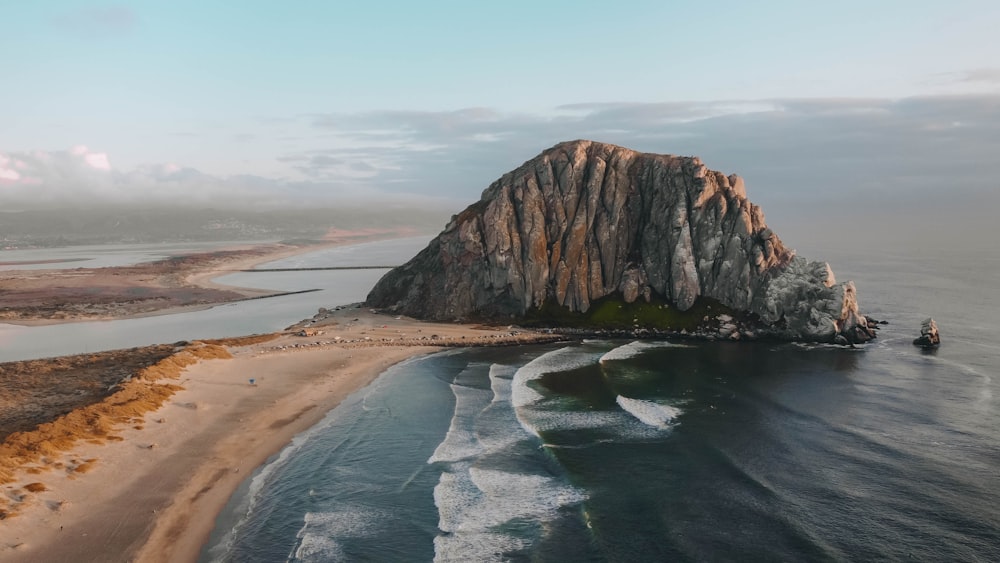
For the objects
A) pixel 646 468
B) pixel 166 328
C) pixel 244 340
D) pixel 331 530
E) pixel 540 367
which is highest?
pixel 244 340

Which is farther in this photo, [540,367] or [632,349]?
[632,349]

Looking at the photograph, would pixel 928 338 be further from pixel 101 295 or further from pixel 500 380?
pixel 101 295

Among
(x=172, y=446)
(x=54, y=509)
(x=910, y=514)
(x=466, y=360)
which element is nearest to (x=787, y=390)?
(x=910, y=514)

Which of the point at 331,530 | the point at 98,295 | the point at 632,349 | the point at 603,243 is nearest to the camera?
the point at 331,530

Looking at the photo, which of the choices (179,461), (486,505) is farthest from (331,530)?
(179,461)

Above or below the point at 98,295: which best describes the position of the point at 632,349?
below

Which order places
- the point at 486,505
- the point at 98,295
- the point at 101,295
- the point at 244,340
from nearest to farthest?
the point at 486,505, the point at 244,340, the point at 98,295, the point at 101,295

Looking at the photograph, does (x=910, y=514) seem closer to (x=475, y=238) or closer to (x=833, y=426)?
(x=833, y=426)

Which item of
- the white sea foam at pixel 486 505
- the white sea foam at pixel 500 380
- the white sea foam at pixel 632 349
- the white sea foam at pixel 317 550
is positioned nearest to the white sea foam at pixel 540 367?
the white sea foam at pixel 500 380
